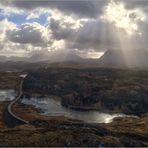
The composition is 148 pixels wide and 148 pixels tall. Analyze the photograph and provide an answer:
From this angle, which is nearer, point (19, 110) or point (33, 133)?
point (33, 133)

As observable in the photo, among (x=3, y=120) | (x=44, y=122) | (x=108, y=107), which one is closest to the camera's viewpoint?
(x=44, y=122)

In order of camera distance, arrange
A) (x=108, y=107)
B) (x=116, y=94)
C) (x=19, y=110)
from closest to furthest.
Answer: (x=19, y=110) < (x=108, y=107) < (x=116, y=94)

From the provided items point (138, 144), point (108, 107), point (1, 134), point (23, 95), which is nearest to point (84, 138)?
point (138, 144)

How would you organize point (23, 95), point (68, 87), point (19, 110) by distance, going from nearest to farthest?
point (19, 110) → point (23, 95) → point (68, 87)

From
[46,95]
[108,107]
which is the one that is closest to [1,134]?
[108,107]

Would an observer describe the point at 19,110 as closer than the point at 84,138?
No

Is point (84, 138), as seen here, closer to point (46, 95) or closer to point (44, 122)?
point (44, 122)

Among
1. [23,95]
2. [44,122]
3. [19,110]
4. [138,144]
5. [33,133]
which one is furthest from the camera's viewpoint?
[23,95]

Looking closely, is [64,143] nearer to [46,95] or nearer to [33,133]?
[33,133]
